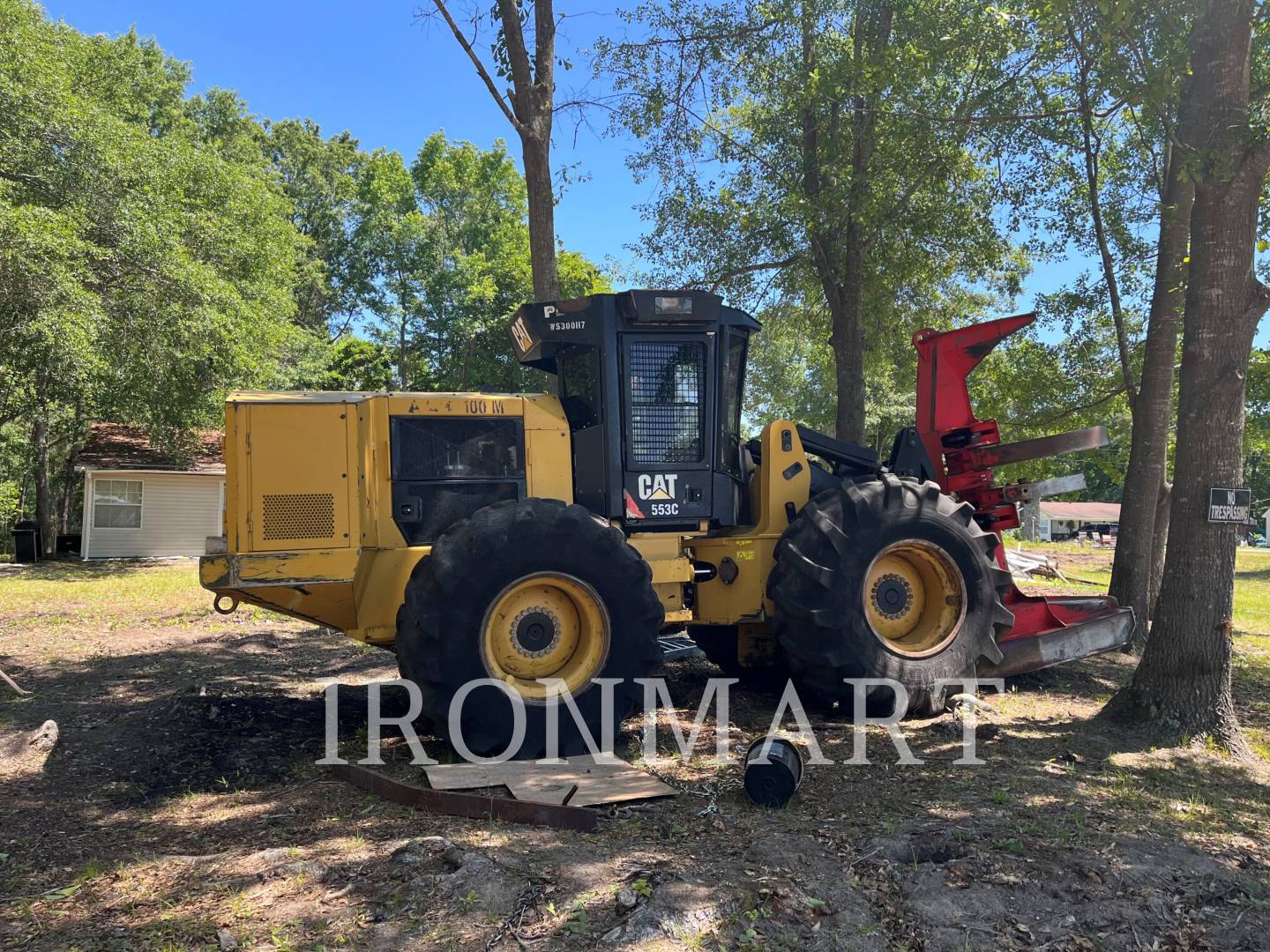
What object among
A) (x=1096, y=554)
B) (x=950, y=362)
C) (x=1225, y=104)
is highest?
(x=1225, y=104)

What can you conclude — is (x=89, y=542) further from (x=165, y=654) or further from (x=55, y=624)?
(x=165, y=654)

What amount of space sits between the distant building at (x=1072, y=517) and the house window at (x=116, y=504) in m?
53.3

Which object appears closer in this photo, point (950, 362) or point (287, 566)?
point (287, 566)

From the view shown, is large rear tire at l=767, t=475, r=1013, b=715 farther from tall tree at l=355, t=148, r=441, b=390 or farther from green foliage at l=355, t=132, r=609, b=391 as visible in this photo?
tall tree at l=355, t=148, r=441, b=390

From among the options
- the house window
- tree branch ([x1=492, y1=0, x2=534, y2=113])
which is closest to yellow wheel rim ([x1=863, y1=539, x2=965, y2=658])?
tree branch ([x1=492, y1=0, x2=534, y2=113])

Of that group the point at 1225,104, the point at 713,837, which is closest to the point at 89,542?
the point at 713,837

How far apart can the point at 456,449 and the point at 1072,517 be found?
215ft

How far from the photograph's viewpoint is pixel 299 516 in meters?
5.97

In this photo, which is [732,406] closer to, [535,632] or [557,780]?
[535,632]

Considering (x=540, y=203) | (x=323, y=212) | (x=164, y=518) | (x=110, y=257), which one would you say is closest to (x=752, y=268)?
(x=540, y=203)

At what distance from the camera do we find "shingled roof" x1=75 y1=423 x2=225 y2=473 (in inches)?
936

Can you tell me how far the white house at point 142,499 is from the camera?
2356cm

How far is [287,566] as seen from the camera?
5879 mm

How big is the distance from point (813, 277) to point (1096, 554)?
29.2 metres
